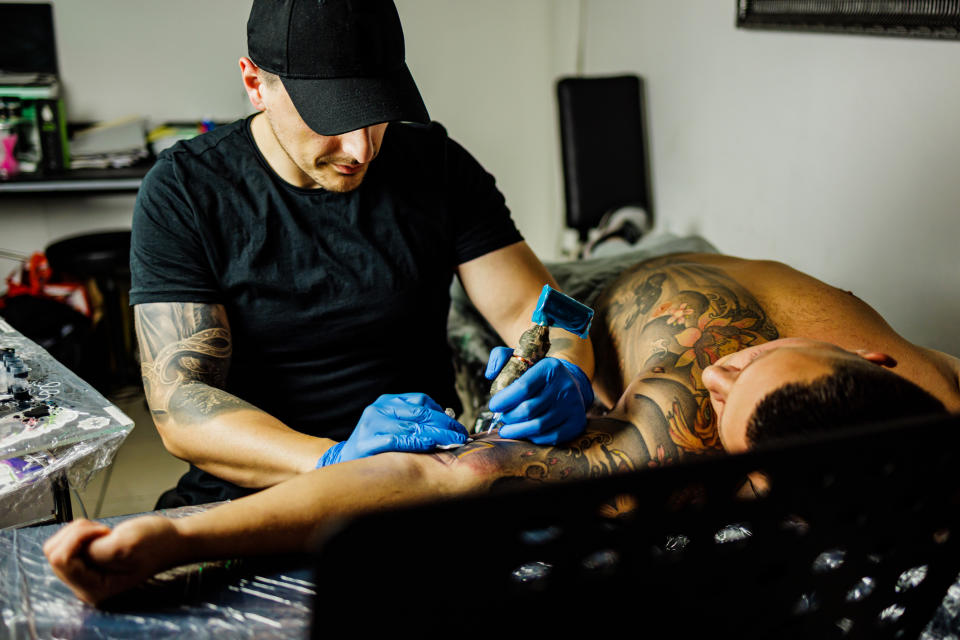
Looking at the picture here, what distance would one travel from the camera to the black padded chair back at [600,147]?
3.09 meters

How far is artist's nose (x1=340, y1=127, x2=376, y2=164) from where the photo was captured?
49.8 inches

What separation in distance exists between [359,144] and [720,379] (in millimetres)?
679

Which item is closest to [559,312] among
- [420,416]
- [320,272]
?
[420,416]

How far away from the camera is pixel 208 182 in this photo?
136cm

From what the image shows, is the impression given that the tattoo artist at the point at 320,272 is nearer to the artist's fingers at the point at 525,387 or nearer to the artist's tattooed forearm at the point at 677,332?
the artist's fingers at the point at 525,387

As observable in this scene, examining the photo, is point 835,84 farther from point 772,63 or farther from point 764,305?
point 764,305

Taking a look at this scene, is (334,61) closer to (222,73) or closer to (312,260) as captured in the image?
(312,260)

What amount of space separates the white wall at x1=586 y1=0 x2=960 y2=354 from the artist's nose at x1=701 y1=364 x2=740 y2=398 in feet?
3.41

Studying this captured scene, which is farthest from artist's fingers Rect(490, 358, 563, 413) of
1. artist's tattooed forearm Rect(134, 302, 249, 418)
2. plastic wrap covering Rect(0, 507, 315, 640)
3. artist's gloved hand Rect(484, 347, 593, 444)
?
artist's tattooed forearm Rect(134, 302, 249, 418)

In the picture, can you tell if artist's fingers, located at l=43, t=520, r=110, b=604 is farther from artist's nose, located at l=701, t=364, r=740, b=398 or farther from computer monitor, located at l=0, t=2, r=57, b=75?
computer monitor, located at l=0, t=2, r=57, b=75

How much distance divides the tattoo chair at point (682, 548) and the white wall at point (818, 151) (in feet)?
4.71

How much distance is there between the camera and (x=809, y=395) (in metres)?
0.89

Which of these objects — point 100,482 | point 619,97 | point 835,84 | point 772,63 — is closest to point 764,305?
point 835,84

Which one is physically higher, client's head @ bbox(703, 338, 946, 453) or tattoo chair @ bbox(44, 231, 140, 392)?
client's head @ bbox(703, 338, 946, 453)
